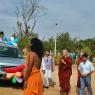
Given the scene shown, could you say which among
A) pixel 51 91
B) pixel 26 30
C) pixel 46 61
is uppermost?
pixel 26 30

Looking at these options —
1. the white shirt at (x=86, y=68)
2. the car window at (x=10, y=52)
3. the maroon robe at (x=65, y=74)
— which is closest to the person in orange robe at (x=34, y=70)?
the white shirt at (x=86, y=68)

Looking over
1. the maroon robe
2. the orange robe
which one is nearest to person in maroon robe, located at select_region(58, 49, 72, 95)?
the maroon robe

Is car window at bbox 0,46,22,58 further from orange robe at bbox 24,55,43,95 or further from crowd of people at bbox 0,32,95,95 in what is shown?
orange robe at bbox 24,55,43,95

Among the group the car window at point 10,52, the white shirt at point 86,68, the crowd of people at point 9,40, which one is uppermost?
the crowd of people at point 9,40

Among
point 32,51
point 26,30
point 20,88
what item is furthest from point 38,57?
point 26,30

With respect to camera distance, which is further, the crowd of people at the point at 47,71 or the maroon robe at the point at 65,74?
the maroon robe at the point at 65,74

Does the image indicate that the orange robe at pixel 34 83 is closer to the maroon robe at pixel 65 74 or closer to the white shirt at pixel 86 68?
the white shirt at pixel 86 68

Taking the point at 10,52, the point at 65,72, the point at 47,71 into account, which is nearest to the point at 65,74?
the point at 65,72

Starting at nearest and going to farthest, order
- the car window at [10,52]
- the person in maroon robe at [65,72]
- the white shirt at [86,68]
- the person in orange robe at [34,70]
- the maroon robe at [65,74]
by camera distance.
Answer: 1. the person in orange robe at [34,70]
2. the white shirt at [86,68]
3. the person in maroon robe at [65,72]
4. the maroon robe at [65,74]
5. the car window at [10,52]

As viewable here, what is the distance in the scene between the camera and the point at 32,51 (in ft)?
30.5

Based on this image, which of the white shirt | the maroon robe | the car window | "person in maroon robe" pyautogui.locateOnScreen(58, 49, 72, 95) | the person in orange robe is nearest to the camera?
the person in orange robe

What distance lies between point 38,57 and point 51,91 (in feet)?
28.6

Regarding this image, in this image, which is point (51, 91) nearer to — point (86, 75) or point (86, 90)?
point (86, 90)

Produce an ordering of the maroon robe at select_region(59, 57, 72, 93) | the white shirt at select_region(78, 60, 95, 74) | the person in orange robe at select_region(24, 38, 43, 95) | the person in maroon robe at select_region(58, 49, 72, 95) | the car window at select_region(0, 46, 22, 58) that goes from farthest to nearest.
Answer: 1. the car window at select_region(0, 46, 22, 58)
2. the maroon robe at select_region(59, 57, 72, 93)
3. the person in maroon robe at select_region(58, 49, 72, 95)
4. the white shirt at select_region(78, 60, 95, 74)
5. the person in orange robe at select_region(24, 38, 43, 95)
